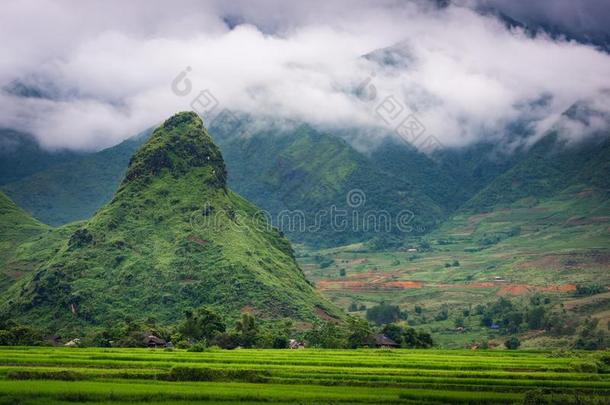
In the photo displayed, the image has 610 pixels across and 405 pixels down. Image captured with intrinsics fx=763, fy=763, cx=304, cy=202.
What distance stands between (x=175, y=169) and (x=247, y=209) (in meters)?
18.8

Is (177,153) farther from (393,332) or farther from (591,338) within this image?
(591,338)

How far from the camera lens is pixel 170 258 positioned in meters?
125

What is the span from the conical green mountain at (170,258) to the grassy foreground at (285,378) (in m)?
43.2

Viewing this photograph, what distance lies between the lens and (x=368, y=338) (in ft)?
317

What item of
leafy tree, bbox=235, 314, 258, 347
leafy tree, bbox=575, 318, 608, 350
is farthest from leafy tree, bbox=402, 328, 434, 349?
leafy tree, bbox=575, 318, 608, 350

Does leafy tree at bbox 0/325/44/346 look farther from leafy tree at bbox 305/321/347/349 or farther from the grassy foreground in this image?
leafy tree at bbox 305/321/347/349

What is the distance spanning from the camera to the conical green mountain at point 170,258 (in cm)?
11575

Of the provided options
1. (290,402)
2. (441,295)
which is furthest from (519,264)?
(290,402)

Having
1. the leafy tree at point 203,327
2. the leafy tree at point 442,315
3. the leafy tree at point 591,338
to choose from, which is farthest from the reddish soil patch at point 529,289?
the leafy tree at point 203,327

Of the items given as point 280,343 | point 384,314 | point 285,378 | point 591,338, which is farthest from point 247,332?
point 384,314

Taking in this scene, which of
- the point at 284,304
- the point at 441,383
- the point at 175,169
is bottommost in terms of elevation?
the point at 441,383

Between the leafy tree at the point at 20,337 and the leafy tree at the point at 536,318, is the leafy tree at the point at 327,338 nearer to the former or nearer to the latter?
the leafy tree at the point at 20,337

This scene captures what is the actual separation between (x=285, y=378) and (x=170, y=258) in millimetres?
71678

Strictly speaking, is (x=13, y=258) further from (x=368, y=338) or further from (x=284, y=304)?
(x=368, y=338)
